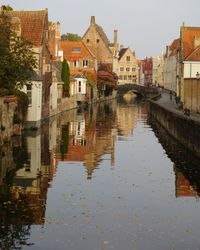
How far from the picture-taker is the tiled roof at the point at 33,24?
54.6 meters

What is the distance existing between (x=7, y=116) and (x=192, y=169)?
14.0m

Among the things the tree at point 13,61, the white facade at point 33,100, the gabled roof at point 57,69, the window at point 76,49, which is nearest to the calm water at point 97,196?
the tree at point 13,61

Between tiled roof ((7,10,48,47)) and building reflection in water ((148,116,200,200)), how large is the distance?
1679cm

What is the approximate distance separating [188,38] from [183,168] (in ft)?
174

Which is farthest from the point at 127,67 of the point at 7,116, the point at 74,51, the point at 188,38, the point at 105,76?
the point at 7,116

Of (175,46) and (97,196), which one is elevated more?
(175,46)

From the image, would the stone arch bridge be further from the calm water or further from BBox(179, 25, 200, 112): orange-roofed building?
the calm water

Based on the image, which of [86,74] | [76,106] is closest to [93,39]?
[86,74]

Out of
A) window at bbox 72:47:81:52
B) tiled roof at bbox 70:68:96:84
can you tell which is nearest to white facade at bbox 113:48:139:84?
window at bbox 72:47:81:52

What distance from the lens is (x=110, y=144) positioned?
40.7 metres

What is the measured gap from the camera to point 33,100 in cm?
4816

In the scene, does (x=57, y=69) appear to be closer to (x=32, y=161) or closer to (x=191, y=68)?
(x=191, y=68)

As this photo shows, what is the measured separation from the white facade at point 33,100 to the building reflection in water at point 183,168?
10.6m

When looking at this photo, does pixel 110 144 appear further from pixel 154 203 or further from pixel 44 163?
pixel 154 203
